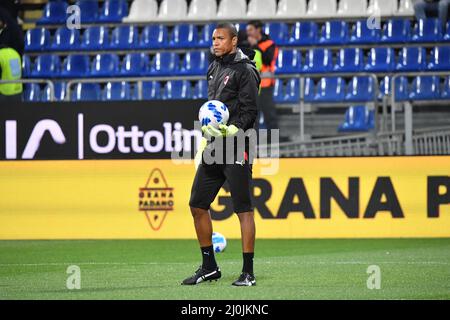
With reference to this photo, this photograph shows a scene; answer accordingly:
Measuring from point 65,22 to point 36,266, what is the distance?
473 inches

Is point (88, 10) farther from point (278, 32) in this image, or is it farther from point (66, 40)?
point (278, 32)

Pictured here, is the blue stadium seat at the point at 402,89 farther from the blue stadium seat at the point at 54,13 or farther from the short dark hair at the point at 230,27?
the short dark hair at the point at 230,27

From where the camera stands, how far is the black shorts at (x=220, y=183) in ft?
32.6

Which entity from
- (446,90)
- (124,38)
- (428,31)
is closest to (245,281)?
(446,90)

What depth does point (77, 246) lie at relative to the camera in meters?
14.8

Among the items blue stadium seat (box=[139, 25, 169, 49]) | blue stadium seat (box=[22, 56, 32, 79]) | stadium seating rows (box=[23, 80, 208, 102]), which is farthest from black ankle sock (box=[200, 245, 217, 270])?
blue stadium seat (box=[22, 56, 32, 79])

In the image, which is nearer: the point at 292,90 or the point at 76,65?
the point at 292,90

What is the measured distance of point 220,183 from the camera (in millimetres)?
10180

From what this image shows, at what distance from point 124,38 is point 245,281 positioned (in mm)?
13636

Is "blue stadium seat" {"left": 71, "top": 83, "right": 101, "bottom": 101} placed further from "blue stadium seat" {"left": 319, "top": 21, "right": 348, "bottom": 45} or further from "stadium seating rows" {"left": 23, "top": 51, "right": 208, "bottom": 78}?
"blue stadium seat" {"left": 319, "top": 21, "right": 348, "bottom": 45}

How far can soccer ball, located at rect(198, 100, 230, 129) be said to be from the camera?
9.61 meters

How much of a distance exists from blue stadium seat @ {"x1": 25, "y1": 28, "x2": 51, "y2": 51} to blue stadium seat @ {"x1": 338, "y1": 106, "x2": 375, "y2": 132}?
24.7 ft

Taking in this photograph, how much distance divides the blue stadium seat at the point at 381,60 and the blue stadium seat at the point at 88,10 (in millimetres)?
6130

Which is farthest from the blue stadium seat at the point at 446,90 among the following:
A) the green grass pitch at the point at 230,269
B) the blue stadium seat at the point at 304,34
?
the green grass pitch at the point at 230,269
